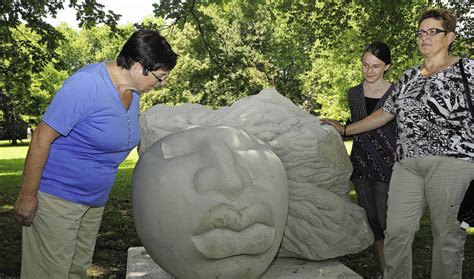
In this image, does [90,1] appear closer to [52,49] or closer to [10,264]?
[52,49]

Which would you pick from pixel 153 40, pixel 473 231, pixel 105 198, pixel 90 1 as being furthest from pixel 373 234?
pixel 90 1

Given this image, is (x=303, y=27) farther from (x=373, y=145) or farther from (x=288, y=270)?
(x=288, y=270)

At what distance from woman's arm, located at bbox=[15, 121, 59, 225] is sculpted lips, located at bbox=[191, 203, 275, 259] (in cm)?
91

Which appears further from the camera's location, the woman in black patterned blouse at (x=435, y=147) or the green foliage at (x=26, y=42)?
the green foliage at (x=26, y=42)

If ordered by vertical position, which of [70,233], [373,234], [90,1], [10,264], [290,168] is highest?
[90,1]

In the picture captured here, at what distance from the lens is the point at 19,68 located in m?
7.46

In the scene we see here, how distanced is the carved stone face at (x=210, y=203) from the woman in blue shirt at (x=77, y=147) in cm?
29

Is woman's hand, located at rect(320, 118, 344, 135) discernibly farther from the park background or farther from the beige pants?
the park background

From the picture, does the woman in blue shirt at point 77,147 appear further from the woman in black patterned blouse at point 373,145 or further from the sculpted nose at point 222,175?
the woman in black patterned blouse at point 373,145

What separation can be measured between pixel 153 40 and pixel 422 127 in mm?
1791

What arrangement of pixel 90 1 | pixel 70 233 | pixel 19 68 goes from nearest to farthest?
1. pixel 70 233
2. pixel 90 1
3. pixel 19 68

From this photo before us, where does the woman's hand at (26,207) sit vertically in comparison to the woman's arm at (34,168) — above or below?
below

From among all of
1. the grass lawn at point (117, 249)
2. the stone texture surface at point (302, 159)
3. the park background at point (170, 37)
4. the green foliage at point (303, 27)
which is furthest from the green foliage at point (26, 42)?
the stone texture surface at point (302, 159)

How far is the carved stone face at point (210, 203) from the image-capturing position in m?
2.82
